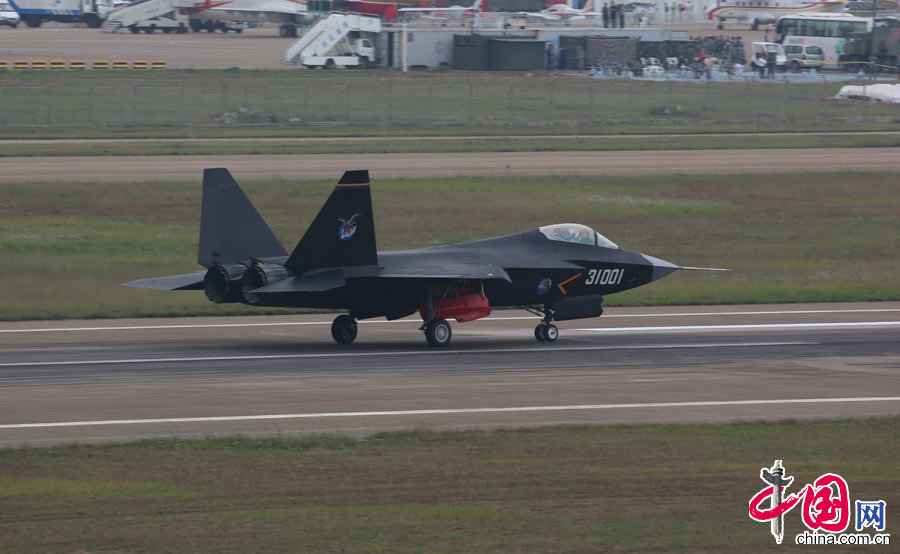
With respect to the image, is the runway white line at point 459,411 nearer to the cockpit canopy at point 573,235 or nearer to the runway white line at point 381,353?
the runway white line at point 381,353

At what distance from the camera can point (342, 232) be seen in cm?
2288

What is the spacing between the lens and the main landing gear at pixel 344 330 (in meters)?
24.6

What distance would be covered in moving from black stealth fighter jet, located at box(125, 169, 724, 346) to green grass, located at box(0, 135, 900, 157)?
3550 cm

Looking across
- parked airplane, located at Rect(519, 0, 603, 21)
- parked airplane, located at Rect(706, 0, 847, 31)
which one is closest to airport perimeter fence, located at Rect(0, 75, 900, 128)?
parked airplane, located at Rect(519, 0, 603, 21)

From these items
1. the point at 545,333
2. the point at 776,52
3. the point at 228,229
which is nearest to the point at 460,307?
the point at 545,333

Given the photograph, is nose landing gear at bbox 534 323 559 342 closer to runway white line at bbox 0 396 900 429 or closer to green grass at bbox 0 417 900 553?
runway white line at bbox 0 396 900 429

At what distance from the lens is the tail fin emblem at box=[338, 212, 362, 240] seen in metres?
22.8

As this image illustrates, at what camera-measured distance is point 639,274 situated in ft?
85.5

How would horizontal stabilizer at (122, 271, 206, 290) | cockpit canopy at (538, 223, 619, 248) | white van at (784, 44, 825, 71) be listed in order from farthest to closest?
1. white van at (784, 44, 825, 71)
2. cockpit canopy at (538, 223, 619, 248)
3. horizontal stabilizer at (122, 271, 206, 290)

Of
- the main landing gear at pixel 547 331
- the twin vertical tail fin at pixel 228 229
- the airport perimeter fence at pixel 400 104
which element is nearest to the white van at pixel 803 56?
the airport perimeter fence at pixel 400 104

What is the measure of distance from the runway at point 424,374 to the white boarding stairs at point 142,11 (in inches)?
4085

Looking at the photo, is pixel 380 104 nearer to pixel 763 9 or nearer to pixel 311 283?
pixel 311 283

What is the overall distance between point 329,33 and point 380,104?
2187cm

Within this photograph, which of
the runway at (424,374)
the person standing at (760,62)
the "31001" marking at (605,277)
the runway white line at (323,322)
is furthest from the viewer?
the person standing at (760,62)
